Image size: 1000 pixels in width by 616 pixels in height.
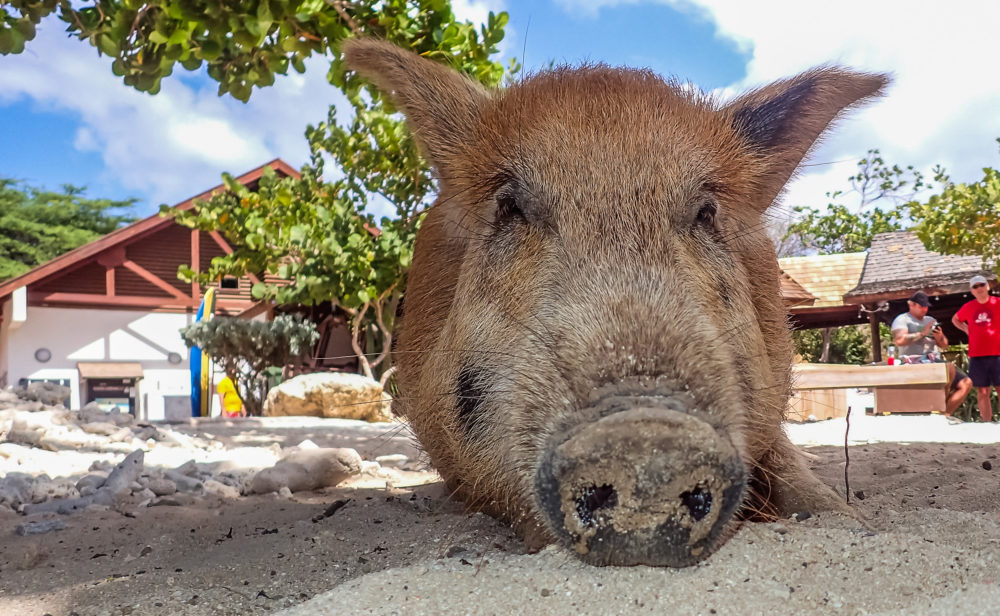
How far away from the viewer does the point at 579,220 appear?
7.88ft

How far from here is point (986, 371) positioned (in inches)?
402

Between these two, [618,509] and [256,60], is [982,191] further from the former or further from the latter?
[618,509]

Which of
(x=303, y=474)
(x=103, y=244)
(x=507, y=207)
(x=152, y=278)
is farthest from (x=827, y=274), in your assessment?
(x=507, y=207)

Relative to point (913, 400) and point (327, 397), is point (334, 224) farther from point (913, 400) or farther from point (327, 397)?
point (913, 400)

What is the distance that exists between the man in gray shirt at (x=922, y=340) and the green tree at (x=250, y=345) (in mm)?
10659

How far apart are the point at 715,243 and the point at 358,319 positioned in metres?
11.7

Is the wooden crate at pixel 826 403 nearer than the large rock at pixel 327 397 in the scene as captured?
Yes

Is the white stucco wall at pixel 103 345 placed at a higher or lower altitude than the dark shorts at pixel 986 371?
higher

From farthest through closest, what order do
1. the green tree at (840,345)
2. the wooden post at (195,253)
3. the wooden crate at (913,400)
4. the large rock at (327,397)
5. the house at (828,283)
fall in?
the green tree at (840,345) → the wooden post at (195,253) → the house at (828,283) → the large rock at (327,397) → the wooden crate at (913,400)

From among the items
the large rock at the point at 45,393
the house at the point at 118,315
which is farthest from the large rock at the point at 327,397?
the house at the point at 118,315

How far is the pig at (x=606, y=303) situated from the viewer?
169cm

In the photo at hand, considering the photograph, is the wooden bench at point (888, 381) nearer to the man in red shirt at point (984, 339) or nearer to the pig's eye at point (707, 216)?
the man in red shirt at point (984, 339)

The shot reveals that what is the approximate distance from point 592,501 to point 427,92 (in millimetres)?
1941

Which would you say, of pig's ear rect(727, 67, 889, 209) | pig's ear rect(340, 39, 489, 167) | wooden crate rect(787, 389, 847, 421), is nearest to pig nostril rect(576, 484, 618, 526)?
pig's ear rect(340, 39, 489, 167)
